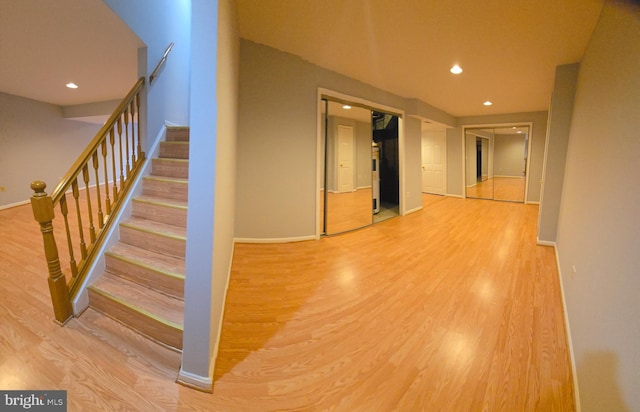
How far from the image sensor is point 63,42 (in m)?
2.75

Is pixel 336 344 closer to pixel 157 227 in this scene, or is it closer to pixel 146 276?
pixel 146 276

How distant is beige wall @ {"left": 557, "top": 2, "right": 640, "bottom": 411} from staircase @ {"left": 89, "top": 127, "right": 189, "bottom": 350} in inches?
81.4

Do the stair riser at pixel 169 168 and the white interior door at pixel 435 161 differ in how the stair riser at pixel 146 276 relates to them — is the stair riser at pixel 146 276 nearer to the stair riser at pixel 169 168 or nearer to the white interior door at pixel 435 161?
the stair riser at pixel 169 168

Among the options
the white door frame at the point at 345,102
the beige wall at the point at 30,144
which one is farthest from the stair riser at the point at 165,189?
the beige wall at the point at 30,144

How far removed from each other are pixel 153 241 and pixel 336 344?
174 cm

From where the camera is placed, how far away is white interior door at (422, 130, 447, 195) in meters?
7.71

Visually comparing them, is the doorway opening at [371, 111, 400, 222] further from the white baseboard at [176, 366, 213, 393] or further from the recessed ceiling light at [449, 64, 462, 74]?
the white baseboard at [176, 366, 213, 393]

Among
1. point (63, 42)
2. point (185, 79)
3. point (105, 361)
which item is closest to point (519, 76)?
point (185, 79)

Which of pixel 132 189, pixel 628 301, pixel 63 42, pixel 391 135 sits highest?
pixel 63 42

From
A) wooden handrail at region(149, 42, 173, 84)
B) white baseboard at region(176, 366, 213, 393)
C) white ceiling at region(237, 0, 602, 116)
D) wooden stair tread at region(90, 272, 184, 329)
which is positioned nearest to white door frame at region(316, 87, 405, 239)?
white ceiling at region(237, 0, 602, 116)

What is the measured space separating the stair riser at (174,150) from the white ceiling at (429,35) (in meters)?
1.51

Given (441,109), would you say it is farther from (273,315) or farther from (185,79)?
(273,315)

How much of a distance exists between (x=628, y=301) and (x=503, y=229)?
4.05m

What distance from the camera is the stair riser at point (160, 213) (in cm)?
228
